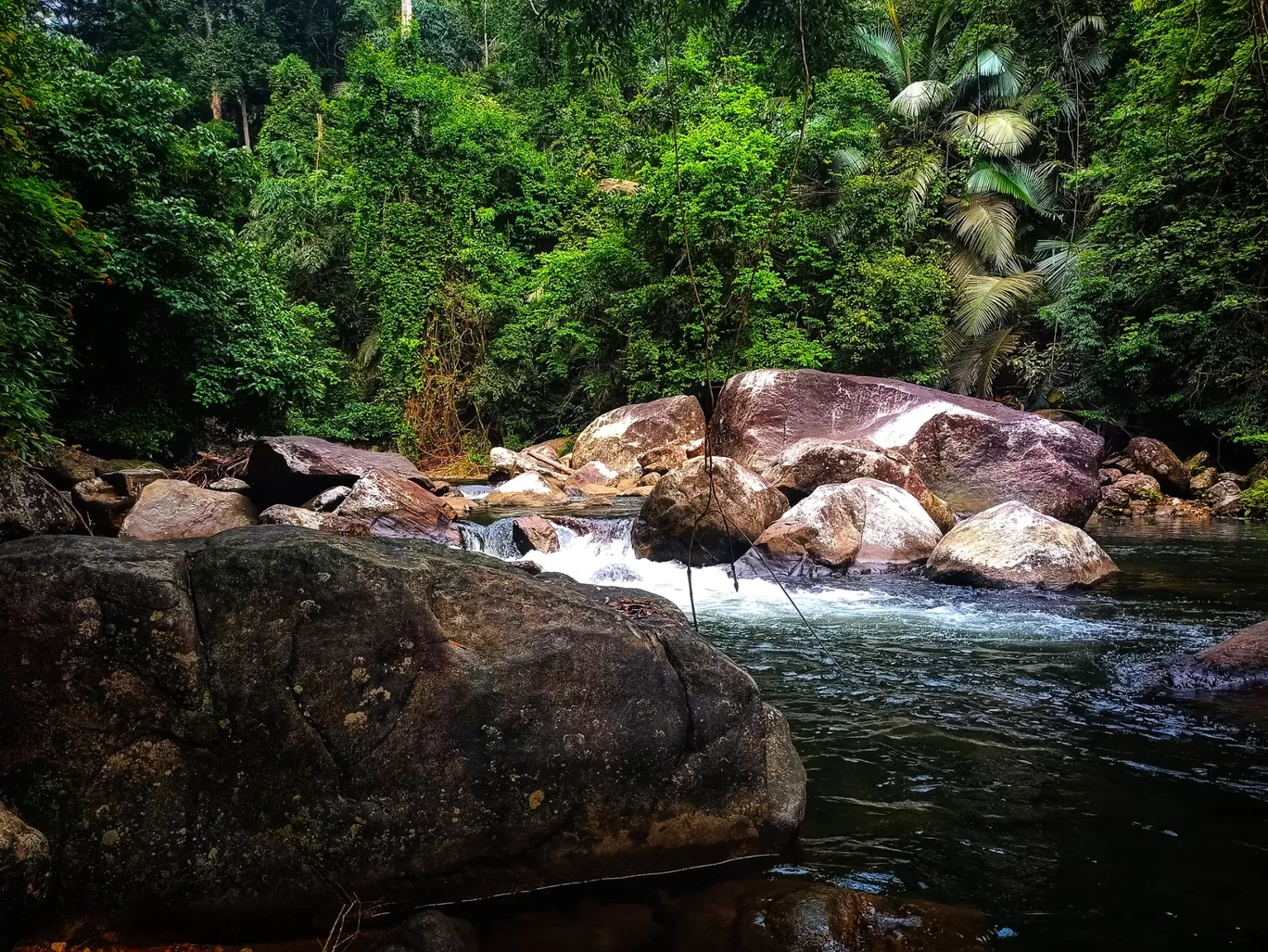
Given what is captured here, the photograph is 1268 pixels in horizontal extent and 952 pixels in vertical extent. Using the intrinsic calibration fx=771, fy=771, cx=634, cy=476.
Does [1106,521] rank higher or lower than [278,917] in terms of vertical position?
higher

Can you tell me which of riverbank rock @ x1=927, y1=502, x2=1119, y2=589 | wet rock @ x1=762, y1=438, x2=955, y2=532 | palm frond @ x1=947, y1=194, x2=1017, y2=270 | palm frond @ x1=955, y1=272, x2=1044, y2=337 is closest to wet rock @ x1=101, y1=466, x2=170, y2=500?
wet rock @ x1=762, y1=438, x2=955, y2=532

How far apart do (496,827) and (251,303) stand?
13210 millimetres

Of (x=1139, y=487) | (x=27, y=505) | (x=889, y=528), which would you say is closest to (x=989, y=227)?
(x=1139, y=487)

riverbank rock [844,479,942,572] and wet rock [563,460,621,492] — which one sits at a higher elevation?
wet rock [563,460,621,492]

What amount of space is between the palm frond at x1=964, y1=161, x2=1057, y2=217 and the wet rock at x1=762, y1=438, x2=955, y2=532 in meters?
13.3

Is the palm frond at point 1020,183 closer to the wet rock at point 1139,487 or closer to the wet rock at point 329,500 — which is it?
the wet rock at point 1139,487

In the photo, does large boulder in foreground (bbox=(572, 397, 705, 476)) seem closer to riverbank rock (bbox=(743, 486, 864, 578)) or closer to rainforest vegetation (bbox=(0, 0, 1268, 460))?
rainforest vegetation (bbox=(0, 0, 1268, 460))

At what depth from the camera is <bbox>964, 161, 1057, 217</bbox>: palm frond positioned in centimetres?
2097

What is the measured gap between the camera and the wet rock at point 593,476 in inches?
647

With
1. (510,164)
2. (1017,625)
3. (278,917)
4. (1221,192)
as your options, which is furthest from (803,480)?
(510,164)

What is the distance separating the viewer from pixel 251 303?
13648 millimetres

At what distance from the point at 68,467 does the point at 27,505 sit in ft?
14.1

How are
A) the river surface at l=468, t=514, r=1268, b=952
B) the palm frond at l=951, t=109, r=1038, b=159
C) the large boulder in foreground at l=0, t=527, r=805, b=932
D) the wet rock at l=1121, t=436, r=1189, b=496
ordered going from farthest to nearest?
the palm frond at l=951, t=109, r=1038, b=159 < the wet rock at l=1121, t=436, r=1189, b=496 < the river surface at l=468, t=514, r=1268, b=952 < the large boulder in foreground at l=0, t=527, r=805, b=932

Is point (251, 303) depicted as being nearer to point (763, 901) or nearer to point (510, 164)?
point (510, 164)
